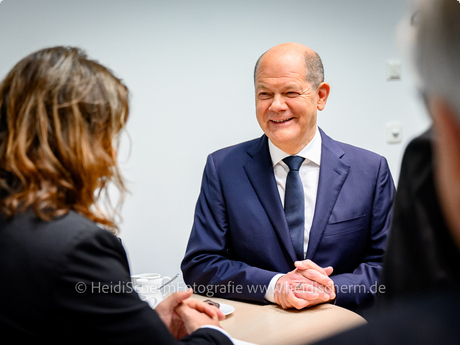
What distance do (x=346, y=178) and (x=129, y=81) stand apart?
1.34 metres

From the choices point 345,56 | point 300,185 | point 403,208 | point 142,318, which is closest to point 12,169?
point 142,318

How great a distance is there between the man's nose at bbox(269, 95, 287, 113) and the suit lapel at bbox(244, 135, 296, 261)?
6.4 inches

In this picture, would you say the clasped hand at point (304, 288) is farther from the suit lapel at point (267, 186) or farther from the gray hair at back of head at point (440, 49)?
the gray hair at back of head at point (440, 49)

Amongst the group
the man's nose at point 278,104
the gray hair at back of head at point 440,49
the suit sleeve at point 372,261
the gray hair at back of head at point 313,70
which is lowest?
the suit sleeve at point 372,261

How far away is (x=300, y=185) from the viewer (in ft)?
5.47

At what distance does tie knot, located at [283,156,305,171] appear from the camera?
1696mm

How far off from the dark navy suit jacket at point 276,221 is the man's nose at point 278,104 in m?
0.17

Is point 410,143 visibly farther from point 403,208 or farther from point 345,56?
point 345,56

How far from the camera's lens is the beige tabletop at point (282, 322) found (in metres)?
1.13

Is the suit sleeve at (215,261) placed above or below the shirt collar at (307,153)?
below

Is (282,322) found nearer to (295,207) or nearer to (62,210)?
(295,207)

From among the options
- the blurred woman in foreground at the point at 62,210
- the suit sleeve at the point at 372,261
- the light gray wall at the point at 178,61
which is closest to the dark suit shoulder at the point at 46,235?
the blurred woman in foreground at the point at 62,210

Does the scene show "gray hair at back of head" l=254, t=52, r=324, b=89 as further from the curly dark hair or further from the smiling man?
the curly dark hair

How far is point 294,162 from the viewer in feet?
5.58
